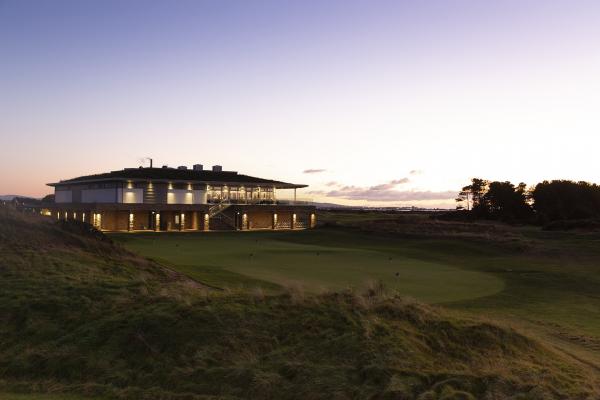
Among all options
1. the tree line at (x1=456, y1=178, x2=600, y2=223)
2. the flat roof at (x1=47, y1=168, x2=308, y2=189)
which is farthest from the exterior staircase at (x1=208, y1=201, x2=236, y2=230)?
the tree line at (x1=456, y1=178, x2=600, y2=223)

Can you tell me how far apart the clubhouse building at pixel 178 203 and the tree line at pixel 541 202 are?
43.1m

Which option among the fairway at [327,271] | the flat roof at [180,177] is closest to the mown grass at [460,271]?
the fairway at [327,271]

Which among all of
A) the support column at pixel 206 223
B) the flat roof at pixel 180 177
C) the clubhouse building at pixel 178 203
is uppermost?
the flat roof at pixel 180 177

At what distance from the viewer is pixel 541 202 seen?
3905 inches

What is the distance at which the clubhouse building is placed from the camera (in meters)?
60.3

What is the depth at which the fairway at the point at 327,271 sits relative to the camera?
21844 mm

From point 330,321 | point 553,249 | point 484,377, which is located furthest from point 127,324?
point 553,249

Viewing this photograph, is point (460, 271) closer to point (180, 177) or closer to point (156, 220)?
point (156, 220)

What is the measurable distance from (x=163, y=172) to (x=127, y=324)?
56.9 metres

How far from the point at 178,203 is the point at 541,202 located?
219 ft

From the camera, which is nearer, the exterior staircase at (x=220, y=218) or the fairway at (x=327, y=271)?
the fairway at (x=327, y=271)

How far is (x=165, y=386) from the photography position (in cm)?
966

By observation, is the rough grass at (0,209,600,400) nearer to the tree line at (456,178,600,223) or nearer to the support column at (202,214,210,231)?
the support column at (202,214,210,231)

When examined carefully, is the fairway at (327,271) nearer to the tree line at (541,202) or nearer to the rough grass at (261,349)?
the rough grass at (261,349)
